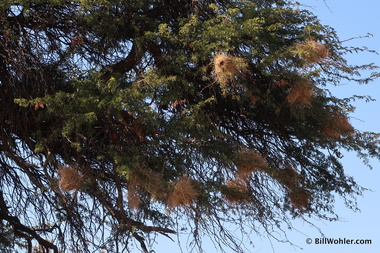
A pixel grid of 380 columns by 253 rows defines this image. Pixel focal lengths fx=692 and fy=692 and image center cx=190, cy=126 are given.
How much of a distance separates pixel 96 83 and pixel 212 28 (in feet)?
4.28

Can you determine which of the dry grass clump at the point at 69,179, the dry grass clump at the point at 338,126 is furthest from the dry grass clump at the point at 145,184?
the dry grass clump at the point at 338,126

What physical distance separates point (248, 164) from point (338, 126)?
1.27 m

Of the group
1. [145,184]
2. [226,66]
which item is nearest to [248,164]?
[226,66]

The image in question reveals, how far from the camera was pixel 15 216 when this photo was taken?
8.14 metres

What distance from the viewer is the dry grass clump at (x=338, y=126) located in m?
7.61

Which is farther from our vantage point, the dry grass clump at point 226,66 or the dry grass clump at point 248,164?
the dry grass clump at point 248,164

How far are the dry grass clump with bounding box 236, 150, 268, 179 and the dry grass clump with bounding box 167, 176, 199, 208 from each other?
0.71m

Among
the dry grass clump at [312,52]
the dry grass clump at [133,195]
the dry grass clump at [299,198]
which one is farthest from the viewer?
the dry grass clump at [299,198]

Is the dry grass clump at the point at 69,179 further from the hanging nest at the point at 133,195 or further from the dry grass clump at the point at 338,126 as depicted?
the dry grass clump at the point at 338,126

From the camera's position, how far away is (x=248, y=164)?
7.01 metres

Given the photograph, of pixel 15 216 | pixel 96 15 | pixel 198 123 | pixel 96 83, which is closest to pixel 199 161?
pixel 198 123

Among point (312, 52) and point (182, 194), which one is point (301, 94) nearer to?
point (312, 52)

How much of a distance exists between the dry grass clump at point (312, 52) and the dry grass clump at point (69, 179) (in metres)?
2.54

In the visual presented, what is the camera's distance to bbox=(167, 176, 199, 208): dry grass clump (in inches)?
252
